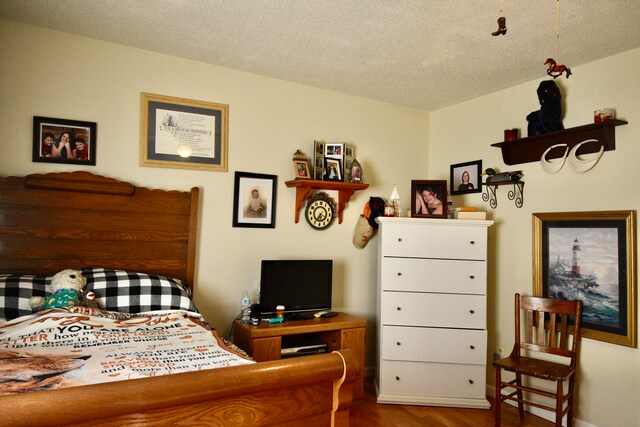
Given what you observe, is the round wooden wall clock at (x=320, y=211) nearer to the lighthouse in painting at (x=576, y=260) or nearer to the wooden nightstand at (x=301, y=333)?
the wooden nightstand at (x=301, y=333)

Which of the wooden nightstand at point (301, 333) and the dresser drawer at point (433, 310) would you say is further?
the dresser drawer at point (433, 310)

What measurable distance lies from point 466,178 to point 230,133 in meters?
2.12

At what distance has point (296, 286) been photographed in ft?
10.9

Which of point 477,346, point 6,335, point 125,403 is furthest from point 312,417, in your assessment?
point 477,346

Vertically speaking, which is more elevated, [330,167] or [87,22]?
[87,22]

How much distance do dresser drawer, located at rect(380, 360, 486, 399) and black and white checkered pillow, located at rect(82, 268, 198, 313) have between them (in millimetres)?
1662

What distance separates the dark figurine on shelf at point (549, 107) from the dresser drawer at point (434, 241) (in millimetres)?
887

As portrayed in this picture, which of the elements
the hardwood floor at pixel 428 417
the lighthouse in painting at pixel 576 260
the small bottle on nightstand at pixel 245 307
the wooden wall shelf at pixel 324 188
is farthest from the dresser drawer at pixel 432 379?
the wooden wall shelf at pixel 324 188

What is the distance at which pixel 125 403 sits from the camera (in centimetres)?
107

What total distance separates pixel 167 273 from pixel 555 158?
9.56 feet

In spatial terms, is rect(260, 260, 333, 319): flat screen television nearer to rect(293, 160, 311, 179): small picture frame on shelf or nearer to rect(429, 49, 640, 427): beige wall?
rect(293, 160, 311, 179): small picture frame on shelf

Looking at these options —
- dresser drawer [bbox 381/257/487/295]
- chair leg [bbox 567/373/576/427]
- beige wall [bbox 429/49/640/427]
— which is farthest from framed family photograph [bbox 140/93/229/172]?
chair leg [bbox 567/373/576/427]

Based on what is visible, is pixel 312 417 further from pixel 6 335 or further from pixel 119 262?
pixel 119 262

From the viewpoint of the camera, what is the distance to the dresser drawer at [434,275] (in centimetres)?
336
